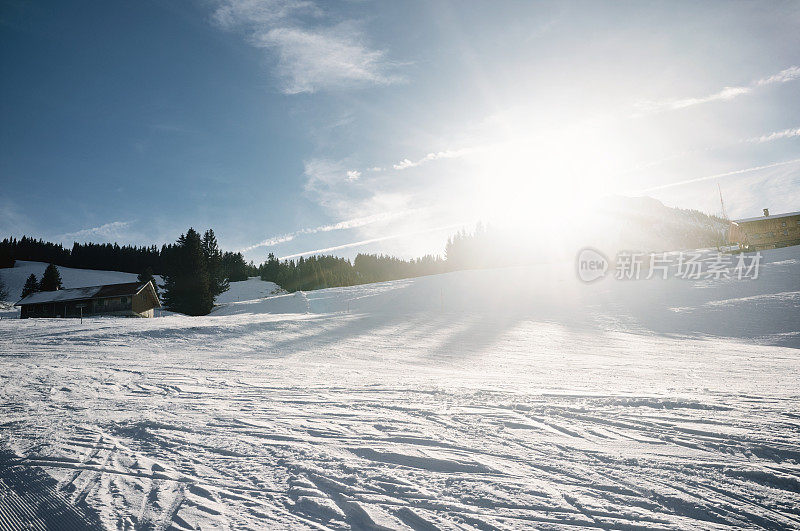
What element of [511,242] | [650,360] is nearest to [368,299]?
[650,360]

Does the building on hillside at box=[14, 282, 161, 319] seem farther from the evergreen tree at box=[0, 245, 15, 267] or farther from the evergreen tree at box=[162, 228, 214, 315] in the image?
the evergreen tree at box=[0, 245, 15, 267]

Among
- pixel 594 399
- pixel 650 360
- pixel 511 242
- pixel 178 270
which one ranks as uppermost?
pixel 511 242

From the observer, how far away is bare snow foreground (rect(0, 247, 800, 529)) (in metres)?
3.06

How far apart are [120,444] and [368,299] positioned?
33.4 metres

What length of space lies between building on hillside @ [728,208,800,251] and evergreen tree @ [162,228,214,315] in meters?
78.5

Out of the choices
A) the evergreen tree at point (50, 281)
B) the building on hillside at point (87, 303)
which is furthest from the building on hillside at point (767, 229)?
the evergreen tree at point (50, 281)

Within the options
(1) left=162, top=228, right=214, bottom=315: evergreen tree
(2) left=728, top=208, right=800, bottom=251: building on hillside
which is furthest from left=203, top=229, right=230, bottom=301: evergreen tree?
(2) left=728, top=208, right=800, bottom=251: building on hillside

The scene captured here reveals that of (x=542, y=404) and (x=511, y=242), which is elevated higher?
(x=511, y=242)

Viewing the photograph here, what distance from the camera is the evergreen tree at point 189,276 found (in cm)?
4322

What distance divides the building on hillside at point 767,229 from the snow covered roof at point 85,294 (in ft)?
285

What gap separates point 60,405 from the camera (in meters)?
6.37

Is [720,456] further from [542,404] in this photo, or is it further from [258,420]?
[258,420]

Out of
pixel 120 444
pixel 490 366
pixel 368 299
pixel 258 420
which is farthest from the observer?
pixel 368 299

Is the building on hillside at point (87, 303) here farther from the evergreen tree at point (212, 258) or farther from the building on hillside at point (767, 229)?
the building on hillside at point (767, 229)
